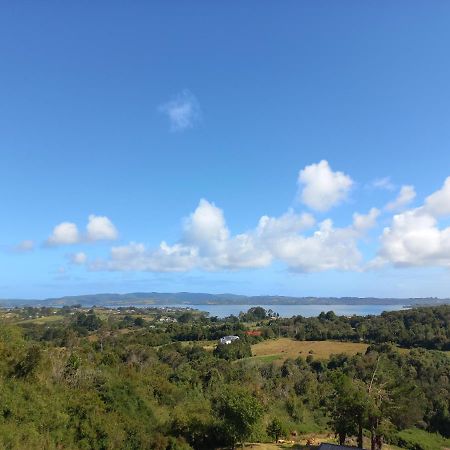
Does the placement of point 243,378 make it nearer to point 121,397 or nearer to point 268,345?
point 121,397

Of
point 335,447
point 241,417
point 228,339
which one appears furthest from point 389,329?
point 241,417

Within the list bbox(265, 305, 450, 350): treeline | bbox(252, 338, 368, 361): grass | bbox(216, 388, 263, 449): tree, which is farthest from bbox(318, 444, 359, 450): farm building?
bbox(265, 305, 450, 350): treeline

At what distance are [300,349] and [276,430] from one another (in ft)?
163

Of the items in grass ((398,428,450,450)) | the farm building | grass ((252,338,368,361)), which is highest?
the farm building

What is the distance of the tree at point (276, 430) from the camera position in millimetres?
29548

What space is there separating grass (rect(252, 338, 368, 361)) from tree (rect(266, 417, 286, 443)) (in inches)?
1578

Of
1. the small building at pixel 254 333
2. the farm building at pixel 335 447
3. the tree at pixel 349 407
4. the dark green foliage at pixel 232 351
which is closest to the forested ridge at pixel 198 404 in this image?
the tree at pixel 349 407

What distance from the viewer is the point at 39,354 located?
28609 millimetres

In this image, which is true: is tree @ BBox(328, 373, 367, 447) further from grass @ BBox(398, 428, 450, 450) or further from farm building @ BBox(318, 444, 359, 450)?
grass @ BBox(398, 428, 450, 450)

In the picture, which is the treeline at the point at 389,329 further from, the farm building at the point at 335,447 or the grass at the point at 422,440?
the farm building at the point at 335,447

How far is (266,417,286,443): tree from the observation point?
29548 millimetres

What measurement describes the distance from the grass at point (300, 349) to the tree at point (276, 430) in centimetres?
4008

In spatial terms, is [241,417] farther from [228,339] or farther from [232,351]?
[228,339]

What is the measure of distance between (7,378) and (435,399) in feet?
137
